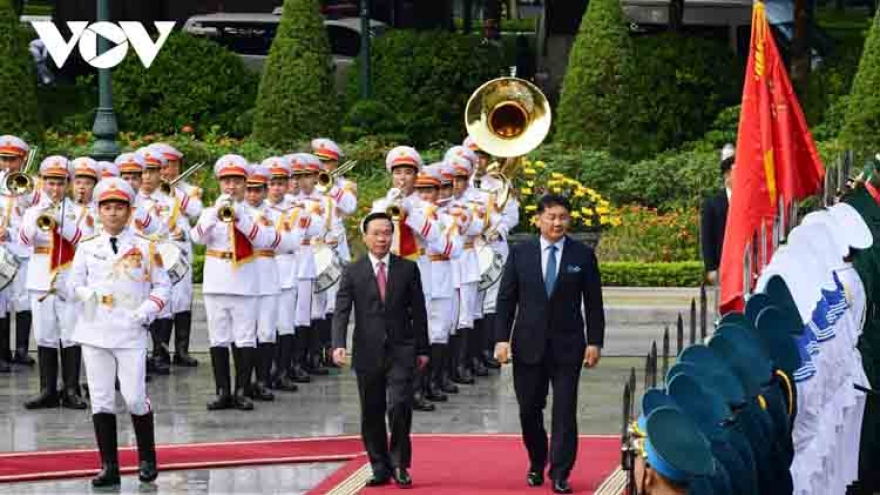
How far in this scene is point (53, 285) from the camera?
17734mm

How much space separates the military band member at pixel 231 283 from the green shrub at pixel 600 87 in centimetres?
983

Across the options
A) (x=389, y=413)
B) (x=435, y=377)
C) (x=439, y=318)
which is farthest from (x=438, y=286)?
(x=389, y=413)

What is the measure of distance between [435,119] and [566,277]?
15.2 meters

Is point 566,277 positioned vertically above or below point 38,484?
above

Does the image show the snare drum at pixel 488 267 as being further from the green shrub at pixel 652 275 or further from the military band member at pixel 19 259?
the military band member at pixel 19 259

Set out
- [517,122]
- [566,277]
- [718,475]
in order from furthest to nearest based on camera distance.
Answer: [517,122], [566,277], [718,475]

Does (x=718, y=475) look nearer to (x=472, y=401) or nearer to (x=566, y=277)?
(x=566, y=277)

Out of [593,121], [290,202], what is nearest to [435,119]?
A: [593,121]

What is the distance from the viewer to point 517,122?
21.5 meters

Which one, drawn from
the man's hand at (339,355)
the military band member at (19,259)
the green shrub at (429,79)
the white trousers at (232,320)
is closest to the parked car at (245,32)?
the green shrub at (429,79)

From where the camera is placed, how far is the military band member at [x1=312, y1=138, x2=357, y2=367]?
19.7 m

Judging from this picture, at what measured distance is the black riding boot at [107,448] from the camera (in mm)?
14672

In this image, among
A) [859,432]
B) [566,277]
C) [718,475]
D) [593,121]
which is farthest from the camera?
[593,121]

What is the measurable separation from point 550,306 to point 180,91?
1579 centimetres
